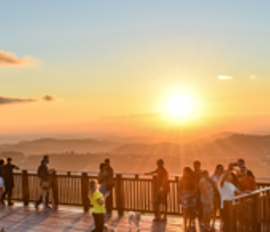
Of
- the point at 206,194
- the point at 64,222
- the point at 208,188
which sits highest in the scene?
the point at 208,188

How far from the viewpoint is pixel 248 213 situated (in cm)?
775

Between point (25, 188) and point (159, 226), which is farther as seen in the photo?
point (25, 188)

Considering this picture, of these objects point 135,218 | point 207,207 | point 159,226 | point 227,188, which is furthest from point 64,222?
point 227,188

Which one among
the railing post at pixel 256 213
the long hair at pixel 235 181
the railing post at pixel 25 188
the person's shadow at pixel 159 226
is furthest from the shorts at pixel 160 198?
the railing post at pixel 25 188

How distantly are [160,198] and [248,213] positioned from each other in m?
3.92

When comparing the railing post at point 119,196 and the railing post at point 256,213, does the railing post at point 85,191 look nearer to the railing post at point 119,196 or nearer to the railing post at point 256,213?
the railing post at point 119,196

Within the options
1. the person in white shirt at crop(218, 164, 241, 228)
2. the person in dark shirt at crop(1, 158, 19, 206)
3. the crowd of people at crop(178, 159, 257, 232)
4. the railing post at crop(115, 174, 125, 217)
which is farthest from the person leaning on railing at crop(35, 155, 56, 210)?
the person in white shirt at crop(218, 164, 241, 228)

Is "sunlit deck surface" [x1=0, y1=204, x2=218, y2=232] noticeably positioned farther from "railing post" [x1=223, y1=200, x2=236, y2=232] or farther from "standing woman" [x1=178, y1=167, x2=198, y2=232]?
"railing post" [x1=223, y1=200, x2=236, y2=232]

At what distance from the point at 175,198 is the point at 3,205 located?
7.18m

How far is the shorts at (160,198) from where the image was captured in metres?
11.3

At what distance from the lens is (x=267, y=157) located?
152000 mm

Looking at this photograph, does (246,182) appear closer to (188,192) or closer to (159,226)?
(188,192)

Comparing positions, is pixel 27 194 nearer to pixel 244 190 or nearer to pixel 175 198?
pixel 175 198

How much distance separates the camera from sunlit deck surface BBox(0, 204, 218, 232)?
10.9m
